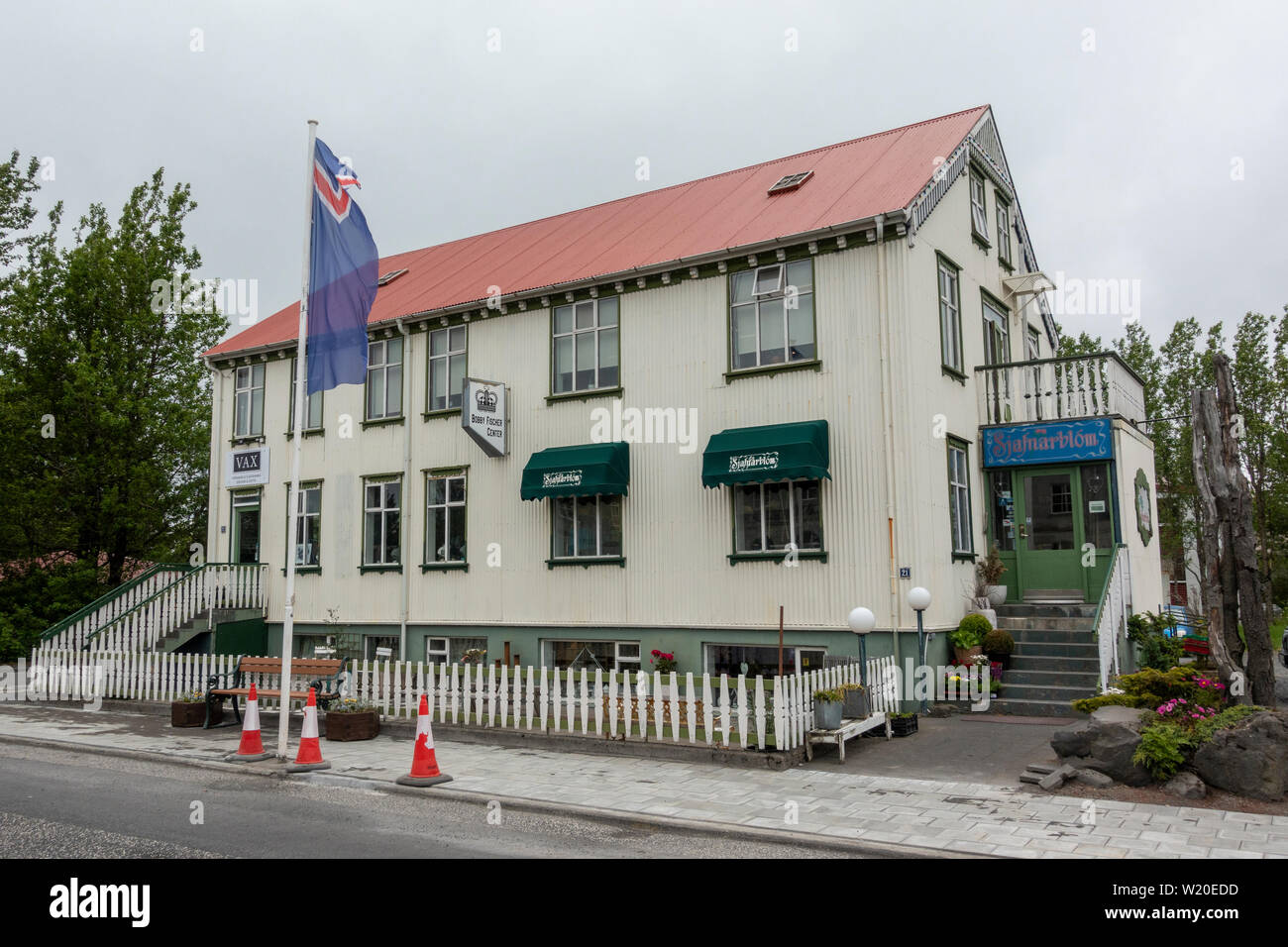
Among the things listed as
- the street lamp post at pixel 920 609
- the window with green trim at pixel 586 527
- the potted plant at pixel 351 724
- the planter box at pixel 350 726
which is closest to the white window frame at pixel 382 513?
the window with green trim at pixel 586 527

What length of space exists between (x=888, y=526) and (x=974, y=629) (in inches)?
92.3

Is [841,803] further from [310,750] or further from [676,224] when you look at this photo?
[676,224]

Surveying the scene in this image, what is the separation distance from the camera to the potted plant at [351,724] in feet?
46.9

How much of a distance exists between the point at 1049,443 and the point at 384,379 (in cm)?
1422

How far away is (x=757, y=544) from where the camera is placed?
16828 millimetres

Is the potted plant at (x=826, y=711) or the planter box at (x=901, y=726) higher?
the potted plant at (x=826, y=711)

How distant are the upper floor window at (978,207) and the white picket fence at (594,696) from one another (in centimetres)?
987

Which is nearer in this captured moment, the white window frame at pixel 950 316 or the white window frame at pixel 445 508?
the white window frame at pixel 950 316

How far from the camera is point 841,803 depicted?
377 inches

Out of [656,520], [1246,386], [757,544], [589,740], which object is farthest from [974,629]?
[1246,386]

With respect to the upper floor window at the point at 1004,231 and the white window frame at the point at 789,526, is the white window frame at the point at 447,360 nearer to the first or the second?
the white window frame at the point at 789,526

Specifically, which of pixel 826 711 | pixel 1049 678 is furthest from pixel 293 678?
pixel 1049 678

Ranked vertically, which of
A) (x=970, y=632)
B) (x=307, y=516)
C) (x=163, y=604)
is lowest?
(x=970, y=632)
